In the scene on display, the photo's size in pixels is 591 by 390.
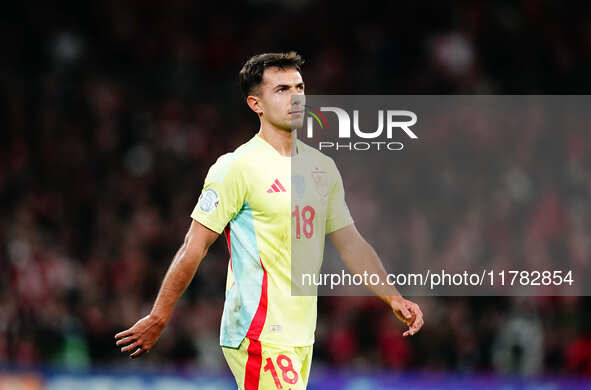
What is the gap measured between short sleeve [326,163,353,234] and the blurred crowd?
144 inches

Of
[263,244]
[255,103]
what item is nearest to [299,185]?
[263,244]

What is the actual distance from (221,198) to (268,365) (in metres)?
0.88

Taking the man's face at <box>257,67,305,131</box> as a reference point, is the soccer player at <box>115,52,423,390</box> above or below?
below

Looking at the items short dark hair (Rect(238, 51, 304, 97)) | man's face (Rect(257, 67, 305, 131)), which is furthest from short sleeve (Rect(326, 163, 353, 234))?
short dark hair (Rect(238, 51, 304, 97))

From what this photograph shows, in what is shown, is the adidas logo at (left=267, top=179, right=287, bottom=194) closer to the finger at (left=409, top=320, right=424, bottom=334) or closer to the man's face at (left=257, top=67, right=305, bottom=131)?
the man's face at (left=257, top=67, right=305, bottom=131)

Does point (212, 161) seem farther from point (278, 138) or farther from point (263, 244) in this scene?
point (263, 244)

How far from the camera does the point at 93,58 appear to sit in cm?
1557

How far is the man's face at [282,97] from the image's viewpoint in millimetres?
5355

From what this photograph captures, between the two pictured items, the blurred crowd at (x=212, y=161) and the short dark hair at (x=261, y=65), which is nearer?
the short dark hair at (x=261, y=65)

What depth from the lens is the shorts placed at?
16.8ft

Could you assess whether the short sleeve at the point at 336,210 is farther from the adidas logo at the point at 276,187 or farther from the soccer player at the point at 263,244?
the adidas logo at the point at 276,187

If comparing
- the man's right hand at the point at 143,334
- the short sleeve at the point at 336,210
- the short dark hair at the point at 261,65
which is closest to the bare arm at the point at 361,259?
the short sleeve at the point at 336,210

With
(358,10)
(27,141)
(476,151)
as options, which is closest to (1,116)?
(27,141)

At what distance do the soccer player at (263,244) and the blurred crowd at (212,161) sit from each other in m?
3.90
